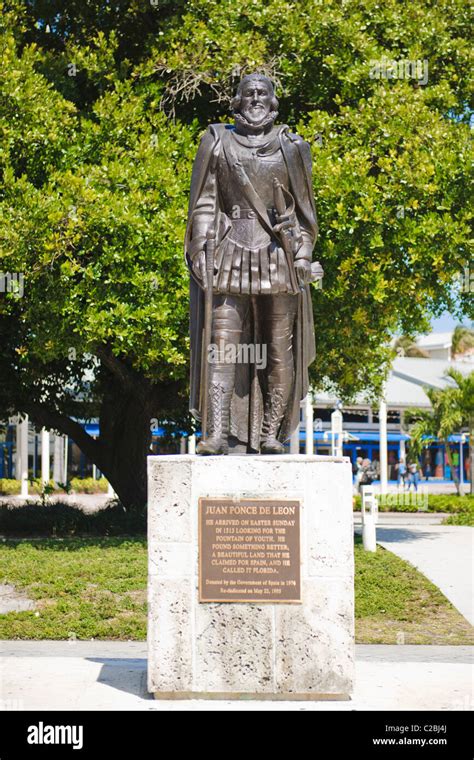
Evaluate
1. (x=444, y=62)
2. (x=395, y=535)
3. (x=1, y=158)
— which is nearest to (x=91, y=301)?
(x=1, y=158)

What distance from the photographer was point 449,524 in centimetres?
2455

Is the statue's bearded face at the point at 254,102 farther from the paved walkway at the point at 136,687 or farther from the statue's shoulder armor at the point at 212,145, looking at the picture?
the paved walkway at the point at 136,687

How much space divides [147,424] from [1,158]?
6179 millimetres

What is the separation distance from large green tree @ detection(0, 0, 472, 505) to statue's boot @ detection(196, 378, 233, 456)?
23.4 feet

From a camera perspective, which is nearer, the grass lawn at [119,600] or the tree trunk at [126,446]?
the grass lawn at [119,600]

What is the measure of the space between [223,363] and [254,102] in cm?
187

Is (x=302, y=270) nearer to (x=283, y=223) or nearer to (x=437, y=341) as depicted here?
(x=283, y=223)

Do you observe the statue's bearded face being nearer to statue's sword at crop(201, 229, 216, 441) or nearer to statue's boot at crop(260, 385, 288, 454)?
statue's sword at crop(201, 229, 216, 441)

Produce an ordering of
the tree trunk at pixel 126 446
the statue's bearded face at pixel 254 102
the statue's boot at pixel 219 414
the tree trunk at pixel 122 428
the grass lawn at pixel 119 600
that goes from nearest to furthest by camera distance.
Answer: the statue's boot at pixel 219 414 < the statue's bearded face at pixel 254 102 < the grass lawn at pixel 119 600 < the tree trunk at pixel 122 428 < the tree trunk at pixel 126 446

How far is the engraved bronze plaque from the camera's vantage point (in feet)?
21.6

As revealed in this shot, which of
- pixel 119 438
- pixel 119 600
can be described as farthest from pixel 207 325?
pixel 119 438

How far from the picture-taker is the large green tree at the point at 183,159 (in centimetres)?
1430

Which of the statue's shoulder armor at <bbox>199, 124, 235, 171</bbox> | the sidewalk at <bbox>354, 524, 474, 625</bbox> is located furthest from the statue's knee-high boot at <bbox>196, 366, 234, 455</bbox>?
the sidewalk at <bbox>354, 524, 474, 625</bbox>

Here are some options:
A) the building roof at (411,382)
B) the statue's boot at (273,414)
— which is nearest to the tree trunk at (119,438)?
the statue's boot at (273,414)
